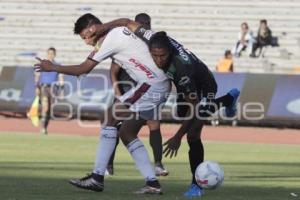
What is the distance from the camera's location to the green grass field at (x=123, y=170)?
35.0 feet

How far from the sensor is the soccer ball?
10.5 m

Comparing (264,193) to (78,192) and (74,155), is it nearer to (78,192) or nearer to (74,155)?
(78,192)

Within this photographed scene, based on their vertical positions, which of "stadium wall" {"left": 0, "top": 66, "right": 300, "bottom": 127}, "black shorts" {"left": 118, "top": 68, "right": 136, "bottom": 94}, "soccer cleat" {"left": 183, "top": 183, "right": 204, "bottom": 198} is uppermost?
"black shorts" {"left": 118, "top": 68, "right": 136, "bottom": 94}

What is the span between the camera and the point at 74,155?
17.2 m

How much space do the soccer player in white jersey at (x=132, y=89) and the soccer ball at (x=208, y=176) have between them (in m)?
0.48

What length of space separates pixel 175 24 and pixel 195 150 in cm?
2455

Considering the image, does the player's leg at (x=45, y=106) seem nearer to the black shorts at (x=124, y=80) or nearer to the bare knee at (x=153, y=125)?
the bare knee at (x=153, y=125)

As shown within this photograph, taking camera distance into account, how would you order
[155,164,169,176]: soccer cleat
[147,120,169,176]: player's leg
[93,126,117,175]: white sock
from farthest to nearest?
1. [155,164,169,176]: soccer cleat
2. [147,120,169,176]: player's leg
3. [93,126,117,175]: white sock

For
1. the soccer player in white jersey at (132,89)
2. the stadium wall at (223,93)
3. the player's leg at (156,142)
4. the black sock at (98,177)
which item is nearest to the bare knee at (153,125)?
the player's leg at (156,142)

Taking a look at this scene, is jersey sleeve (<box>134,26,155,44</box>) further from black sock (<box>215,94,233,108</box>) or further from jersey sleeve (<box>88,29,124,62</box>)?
black sock (<box>215,94,233,108</box>)

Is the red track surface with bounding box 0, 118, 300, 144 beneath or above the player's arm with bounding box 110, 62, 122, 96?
beneath

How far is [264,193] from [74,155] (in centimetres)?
682

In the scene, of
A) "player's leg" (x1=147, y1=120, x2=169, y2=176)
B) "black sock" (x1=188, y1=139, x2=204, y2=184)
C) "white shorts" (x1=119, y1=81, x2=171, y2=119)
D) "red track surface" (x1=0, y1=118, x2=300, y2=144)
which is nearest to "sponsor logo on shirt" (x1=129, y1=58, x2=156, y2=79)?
"white shorts" (x1=119, y1=81, x2=171, y2=119)

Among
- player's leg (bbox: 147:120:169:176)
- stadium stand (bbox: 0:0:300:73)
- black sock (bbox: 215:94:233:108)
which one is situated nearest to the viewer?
black sock (bbox: 215:94:233:108)
